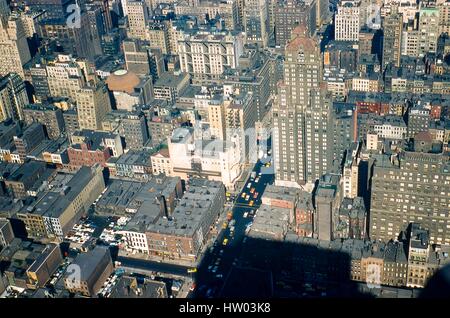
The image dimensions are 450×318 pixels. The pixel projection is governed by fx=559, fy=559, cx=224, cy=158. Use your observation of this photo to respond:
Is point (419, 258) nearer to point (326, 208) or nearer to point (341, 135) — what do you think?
point (326, 208)

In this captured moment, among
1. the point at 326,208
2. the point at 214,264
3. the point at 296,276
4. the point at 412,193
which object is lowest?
the point at 214,264

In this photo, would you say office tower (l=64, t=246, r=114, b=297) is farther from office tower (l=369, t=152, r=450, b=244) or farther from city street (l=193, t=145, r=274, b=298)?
office tower (l=369, t=152, r=450, b=244)

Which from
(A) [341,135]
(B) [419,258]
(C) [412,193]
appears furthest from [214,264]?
(C) [412,193]

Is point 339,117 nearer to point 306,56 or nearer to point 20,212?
point 306,56

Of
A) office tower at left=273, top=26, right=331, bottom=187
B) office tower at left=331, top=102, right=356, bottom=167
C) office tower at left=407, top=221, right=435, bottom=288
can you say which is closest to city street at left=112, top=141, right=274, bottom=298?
office tower at left=273, top=26, right=331, bottom=187

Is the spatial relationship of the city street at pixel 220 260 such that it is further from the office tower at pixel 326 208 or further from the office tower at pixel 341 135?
the office tower at pixel 341 135
